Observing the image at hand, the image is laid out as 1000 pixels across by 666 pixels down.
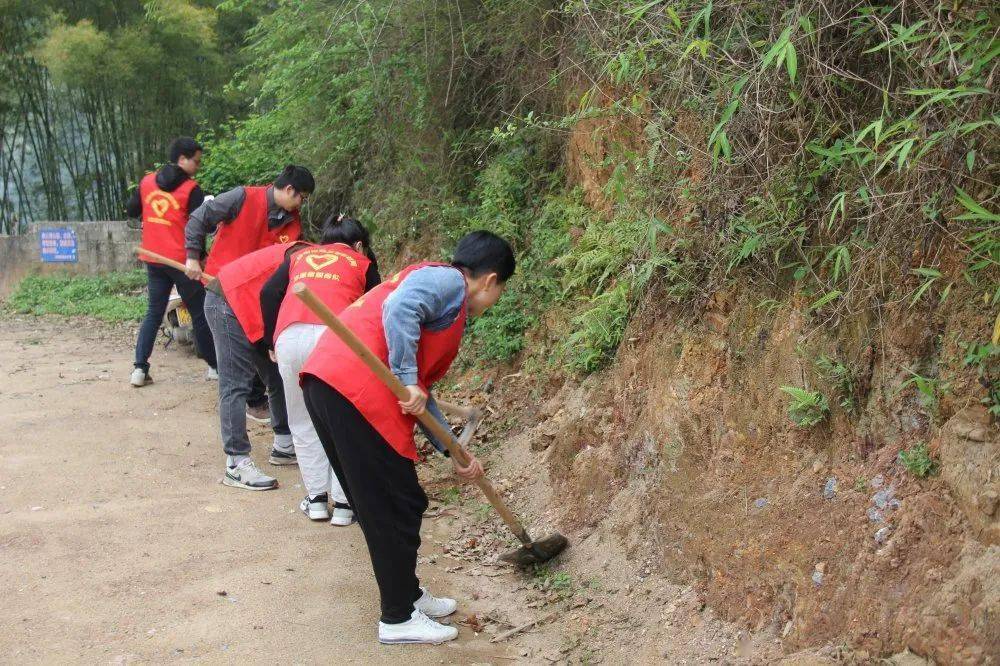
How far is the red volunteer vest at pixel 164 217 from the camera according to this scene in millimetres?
7078

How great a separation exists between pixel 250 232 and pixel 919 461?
4.76 m

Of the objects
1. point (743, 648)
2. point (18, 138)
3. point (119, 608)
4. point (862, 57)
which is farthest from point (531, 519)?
point (18, 138)

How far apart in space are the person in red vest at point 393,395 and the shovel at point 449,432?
2.8 inches

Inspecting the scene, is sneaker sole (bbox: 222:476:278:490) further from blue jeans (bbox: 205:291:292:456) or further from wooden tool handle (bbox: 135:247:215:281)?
wooden tool handle (bbox: 135:247:215:281)

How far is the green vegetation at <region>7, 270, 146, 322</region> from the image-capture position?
436 inches

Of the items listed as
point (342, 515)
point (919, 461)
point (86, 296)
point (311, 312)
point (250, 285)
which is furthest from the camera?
point (86, 296)

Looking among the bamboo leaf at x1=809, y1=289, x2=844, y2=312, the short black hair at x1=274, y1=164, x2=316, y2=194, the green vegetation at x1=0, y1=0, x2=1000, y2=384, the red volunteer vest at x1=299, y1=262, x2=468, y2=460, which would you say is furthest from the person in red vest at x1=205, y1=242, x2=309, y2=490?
the bamboo leaf at x1=809, y1=289, x2=844, y2=312

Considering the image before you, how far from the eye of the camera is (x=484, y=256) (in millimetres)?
3535

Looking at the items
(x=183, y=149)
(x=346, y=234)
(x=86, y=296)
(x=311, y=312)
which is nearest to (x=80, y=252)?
(x=86, y=296)

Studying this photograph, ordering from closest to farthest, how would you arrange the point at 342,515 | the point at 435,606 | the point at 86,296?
the point at 435,606 → the point at 342,515 → the point at 86,296

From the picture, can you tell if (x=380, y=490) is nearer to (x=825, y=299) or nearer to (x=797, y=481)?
(x=797, y=481)

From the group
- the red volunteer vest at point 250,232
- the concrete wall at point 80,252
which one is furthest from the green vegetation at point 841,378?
the concrete wall at point 80,252

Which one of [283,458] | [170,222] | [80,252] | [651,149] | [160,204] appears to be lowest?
[80,252]

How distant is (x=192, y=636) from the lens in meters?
3.64
